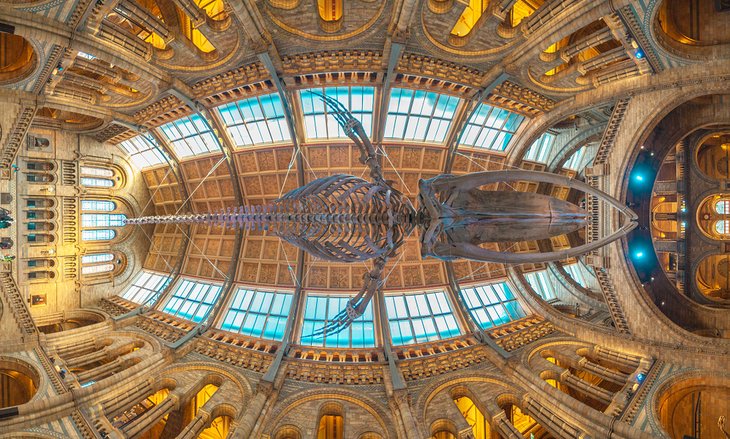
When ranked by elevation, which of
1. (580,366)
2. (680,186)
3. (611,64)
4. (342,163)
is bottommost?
(580,366)

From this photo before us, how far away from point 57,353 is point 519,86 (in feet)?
77.6

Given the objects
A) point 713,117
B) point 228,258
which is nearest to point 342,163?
point 228,258

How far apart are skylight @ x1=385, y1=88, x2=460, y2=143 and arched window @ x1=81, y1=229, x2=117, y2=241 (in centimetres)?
1812

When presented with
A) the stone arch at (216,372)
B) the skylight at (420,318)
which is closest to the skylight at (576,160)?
the skylight at (420,318)

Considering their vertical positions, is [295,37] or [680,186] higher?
[295,37]

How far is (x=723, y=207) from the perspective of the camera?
1902cm

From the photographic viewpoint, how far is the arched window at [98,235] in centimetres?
2166

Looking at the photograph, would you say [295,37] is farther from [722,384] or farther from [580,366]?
[722,384]

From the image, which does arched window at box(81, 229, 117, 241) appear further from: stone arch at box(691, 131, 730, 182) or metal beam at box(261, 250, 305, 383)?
stone arch at box(691, 131, 730, 182)

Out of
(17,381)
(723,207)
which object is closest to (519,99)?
(723,207)

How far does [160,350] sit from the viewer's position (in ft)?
57.5

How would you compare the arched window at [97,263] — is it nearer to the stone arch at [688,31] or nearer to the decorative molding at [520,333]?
the decorative molding at [520,333]

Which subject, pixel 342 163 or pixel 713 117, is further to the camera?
pixel 342 163

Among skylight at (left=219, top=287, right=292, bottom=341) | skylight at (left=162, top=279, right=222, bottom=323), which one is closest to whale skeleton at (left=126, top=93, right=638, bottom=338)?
skylight at (left=219, top=287, right=292, bottom=341)
